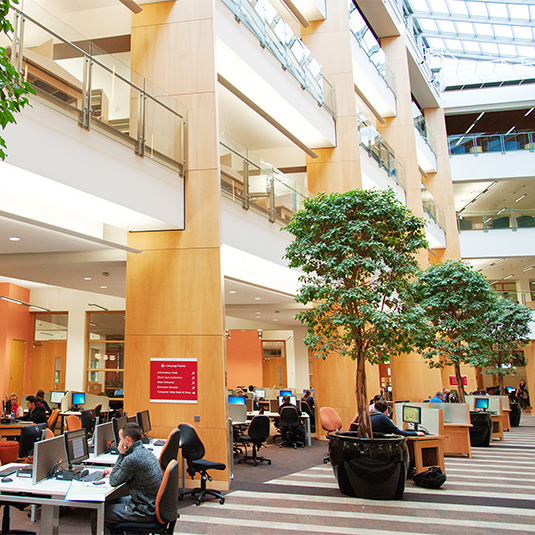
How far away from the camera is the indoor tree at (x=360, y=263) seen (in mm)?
7000

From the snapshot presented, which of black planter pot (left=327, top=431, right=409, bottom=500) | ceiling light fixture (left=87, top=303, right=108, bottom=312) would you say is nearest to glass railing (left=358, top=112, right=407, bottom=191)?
ceiling light fixture (left=87, top=303, right=108, bottom=312)

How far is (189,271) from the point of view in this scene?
297 inches

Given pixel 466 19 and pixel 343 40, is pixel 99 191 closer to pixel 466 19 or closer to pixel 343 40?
→ pixel 343 40

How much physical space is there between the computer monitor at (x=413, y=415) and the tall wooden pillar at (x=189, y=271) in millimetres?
3291

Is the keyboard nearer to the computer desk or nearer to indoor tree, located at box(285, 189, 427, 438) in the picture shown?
the computer desk

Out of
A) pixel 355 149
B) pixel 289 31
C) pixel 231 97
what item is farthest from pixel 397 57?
pixel 231 97

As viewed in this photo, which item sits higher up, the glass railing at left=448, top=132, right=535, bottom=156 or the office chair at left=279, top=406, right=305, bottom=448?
the glass railing at left=448, top=132, right=535, bottom=156

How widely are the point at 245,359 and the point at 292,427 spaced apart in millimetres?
11431

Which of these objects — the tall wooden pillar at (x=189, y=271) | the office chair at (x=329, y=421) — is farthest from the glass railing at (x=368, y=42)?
the office chair at (x=329, y=421)

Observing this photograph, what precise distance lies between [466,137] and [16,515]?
2491 centimetres

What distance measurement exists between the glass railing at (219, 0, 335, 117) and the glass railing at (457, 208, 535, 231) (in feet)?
43.5

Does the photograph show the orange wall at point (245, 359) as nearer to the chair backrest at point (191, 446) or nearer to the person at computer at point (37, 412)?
the person at computer at point (37, 412)

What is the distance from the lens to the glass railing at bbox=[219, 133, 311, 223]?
28.2ft

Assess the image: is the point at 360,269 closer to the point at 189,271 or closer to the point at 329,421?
the point at 189,271
